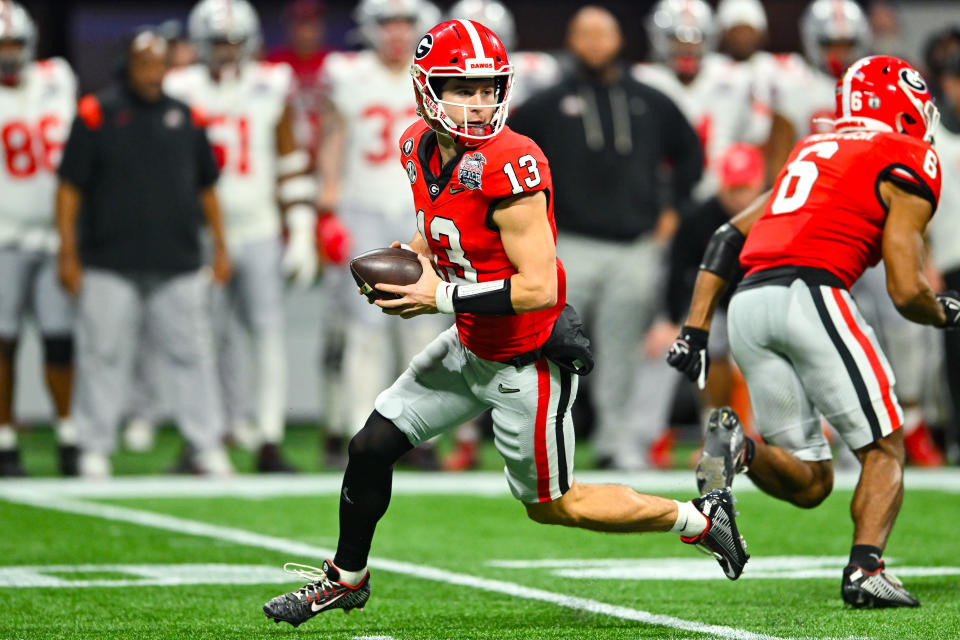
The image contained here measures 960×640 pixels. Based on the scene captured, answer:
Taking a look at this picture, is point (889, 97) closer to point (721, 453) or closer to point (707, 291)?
point (707, 291)

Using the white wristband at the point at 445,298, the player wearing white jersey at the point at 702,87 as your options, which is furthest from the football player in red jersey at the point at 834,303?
the player wearing white jersey at the point at 702,87

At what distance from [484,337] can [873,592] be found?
1.32m

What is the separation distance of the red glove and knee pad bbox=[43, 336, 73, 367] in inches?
55.2

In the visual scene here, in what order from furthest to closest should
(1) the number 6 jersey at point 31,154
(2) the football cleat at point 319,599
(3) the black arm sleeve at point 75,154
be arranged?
(1) the number 6 jersey at point 31,154
(3) the black arm sleeve at point 75,154
(2) the football cleat at point 319,599

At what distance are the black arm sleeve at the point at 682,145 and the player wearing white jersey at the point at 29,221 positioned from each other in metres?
3.10

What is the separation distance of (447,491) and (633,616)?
3263 mm

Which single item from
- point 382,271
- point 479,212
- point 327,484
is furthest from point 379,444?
point 327,484

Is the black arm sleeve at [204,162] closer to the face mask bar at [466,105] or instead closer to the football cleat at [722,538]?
the face mask bar at [466,105]

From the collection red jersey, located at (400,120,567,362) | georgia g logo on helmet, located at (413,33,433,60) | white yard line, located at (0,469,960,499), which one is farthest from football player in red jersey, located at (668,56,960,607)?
white yard line, located at (0,469,960,499)

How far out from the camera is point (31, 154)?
28.1 feet

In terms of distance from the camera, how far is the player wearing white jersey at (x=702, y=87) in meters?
9.33

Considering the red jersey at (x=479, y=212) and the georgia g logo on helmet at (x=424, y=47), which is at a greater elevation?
the georgia g logo on helmet at (x=424, y=47)

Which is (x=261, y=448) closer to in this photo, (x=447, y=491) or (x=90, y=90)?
(x=447, y=491)

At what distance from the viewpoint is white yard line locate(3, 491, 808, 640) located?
4508 millimetres
